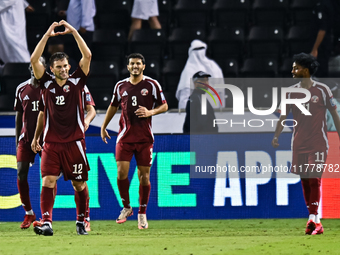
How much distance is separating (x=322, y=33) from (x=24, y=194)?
5.92 m

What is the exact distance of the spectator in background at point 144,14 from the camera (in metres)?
11.6

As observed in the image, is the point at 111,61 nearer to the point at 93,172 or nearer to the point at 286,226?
the point at 93,172

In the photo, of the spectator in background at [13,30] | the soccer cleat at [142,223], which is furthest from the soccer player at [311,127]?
the spectator in background at [13,30]

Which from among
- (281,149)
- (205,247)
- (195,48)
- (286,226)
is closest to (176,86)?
(195,48)

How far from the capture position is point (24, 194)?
771cm

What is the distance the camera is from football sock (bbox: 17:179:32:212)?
7.71m

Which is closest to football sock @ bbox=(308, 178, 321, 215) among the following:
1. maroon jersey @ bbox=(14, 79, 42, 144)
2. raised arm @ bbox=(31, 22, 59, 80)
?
raised arm @ bbox=(31, 22, 59, 80)

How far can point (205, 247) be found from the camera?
5.27m

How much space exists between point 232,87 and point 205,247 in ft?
18.1

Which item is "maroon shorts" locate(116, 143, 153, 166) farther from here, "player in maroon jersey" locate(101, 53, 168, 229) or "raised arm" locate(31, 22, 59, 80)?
"raised arm" locate(31, 22, 59, 80)

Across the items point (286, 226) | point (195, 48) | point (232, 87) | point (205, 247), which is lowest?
point (286, 226)

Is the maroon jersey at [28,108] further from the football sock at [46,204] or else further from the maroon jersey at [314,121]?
the maroon jersey at [314,121]

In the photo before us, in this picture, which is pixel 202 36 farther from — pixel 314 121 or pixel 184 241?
pixel 184 241

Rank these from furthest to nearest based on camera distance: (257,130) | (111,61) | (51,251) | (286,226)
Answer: (111,61)
(257,130)
(286,226)
(51,251)
